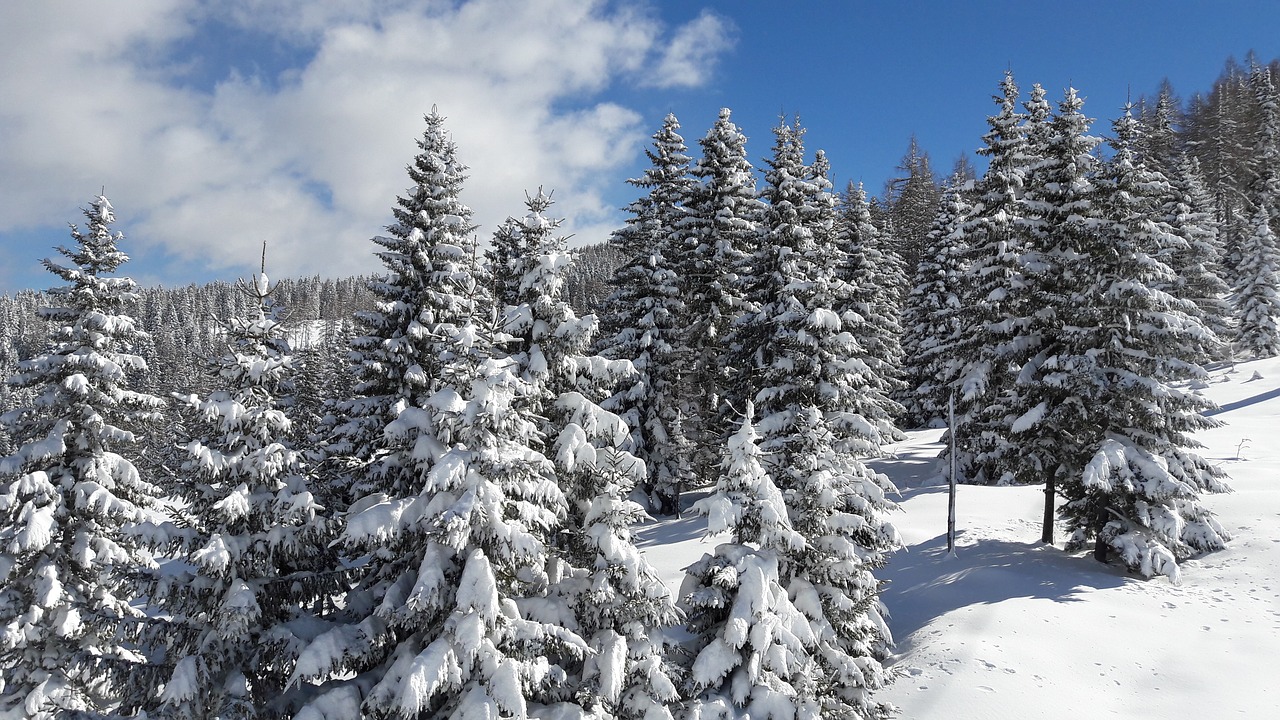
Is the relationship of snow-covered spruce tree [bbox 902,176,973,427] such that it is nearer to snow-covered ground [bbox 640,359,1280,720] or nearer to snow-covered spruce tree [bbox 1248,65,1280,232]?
snow-covered ground [bbox 640,359,1280,720]

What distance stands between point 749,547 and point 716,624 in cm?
155

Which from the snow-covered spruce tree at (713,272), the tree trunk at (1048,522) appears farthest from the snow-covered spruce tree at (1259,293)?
the snow-covered spruce tree at (713,272)

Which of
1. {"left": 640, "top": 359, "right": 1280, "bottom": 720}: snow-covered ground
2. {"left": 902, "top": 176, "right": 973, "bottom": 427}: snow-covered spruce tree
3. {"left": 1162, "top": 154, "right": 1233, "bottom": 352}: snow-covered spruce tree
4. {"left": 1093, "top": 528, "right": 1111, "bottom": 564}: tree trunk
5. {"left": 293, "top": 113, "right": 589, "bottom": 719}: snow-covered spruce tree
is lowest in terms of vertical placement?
{"left": 640, "top": 359, "right": 1280, "bottom": 720}: snow-covered ground

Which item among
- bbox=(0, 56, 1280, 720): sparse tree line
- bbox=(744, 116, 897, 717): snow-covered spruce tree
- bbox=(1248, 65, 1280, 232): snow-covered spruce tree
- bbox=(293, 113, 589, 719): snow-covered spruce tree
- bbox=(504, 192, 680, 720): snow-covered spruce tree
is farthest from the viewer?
bbox=(1248, 65, 1280, 232): snow-covered spruce tree

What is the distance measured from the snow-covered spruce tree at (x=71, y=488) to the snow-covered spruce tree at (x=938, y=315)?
2950 cm

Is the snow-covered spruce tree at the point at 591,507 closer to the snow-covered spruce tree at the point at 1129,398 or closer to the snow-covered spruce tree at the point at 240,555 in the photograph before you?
the snow-covered spruce tree at the point at 240,555

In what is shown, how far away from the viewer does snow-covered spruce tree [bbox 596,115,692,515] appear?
2562 centimetres

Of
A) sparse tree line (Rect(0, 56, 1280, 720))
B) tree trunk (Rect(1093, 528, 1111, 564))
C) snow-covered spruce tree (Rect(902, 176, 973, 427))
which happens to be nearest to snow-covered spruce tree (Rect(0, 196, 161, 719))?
sparse tree line (Rect(0, 56, 1280, 720))

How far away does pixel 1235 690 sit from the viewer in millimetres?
13227

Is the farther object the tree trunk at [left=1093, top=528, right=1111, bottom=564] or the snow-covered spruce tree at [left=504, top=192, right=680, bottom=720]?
the tree trunk at [left=1093, top=528, right=1111, bottom=564]

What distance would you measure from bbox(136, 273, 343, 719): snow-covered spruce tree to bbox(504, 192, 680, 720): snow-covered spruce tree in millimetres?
4539

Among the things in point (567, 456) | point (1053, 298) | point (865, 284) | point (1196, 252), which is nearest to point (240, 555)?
point (567, 456)

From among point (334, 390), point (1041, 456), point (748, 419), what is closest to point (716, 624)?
point (748, 419)

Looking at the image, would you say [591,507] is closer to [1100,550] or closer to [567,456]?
[567,456]
